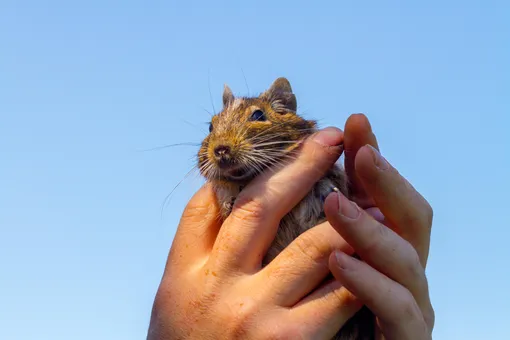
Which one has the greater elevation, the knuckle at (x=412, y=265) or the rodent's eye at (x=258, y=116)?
the rodent's eye at (x=258, y=116)

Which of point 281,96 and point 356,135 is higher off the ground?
point 281,96

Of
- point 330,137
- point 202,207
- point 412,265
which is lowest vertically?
point 412,265

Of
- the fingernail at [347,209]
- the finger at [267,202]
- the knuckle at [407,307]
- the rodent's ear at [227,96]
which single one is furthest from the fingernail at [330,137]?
the rodent's ear at [227,96]

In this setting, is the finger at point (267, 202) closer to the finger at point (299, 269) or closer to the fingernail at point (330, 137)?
the fingernail at point (330, 137)

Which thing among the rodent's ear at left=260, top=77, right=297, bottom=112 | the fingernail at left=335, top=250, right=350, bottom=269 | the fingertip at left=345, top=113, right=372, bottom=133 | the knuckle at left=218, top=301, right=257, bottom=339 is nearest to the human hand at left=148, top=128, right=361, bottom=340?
the knuckle at left=218, top=301, right=257, bottom=339

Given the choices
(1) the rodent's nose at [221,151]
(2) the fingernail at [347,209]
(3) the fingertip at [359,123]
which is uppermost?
(1) the rodent's nose at [221,151]

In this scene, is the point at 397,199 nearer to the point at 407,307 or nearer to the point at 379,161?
the point at 379,161

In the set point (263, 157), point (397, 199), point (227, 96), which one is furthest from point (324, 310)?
point (227, 96)

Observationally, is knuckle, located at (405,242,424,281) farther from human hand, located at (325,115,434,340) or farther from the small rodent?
the small rodent
